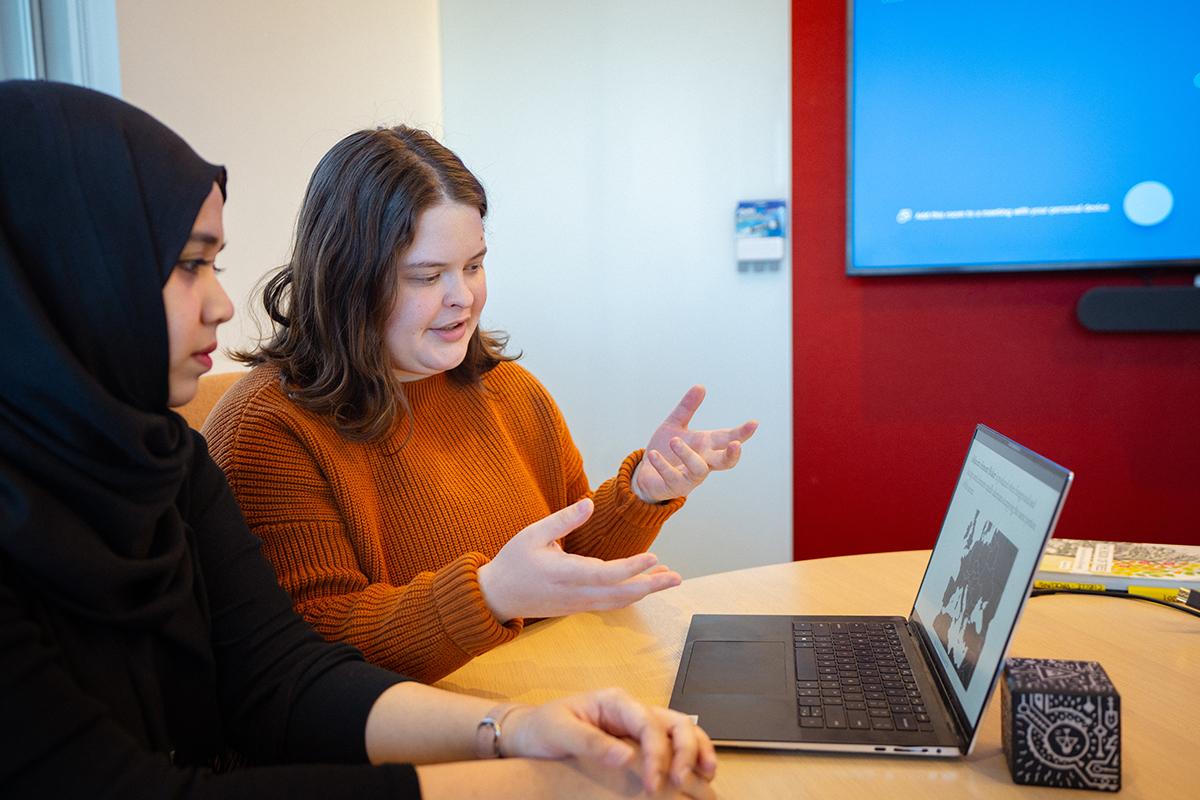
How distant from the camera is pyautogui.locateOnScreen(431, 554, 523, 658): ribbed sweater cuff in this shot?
100 centimetres

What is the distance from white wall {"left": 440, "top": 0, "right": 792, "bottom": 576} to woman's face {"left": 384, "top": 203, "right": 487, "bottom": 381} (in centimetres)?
168

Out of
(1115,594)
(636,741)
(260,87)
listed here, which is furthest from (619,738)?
(260,87)

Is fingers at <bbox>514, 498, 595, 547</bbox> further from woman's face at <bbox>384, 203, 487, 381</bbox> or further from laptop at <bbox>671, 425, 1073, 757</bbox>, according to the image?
woman's face at <bbox>384, 203, 487, 381</bbox>

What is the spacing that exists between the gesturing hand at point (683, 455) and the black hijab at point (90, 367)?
72cm

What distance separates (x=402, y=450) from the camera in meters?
1.29

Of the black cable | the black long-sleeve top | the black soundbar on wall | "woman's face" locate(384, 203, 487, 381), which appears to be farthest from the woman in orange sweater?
the black soundbar on wall

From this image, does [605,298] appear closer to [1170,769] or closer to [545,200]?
[545,200]

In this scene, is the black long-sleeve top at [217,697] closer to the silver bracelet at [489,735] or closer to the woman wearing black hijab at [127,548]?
the woman wearing black hijab at [127,548]

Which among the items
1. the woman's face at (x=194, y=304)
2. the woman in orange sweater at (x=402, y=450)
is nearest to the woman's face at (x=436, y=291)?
the woman in orange sweater at (x=402, y=450)

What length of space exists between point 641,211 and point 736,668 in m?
2.16

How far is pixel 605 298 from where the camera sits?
2998 millimetres

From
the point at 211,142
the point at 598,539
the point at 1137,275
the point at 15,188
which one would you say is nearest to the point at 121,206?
the point at 15,188

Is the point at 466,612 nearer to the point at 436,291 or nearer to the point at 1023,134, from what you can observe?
the point at 436,291

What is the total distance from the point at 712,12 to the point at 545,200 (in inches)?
32.3
